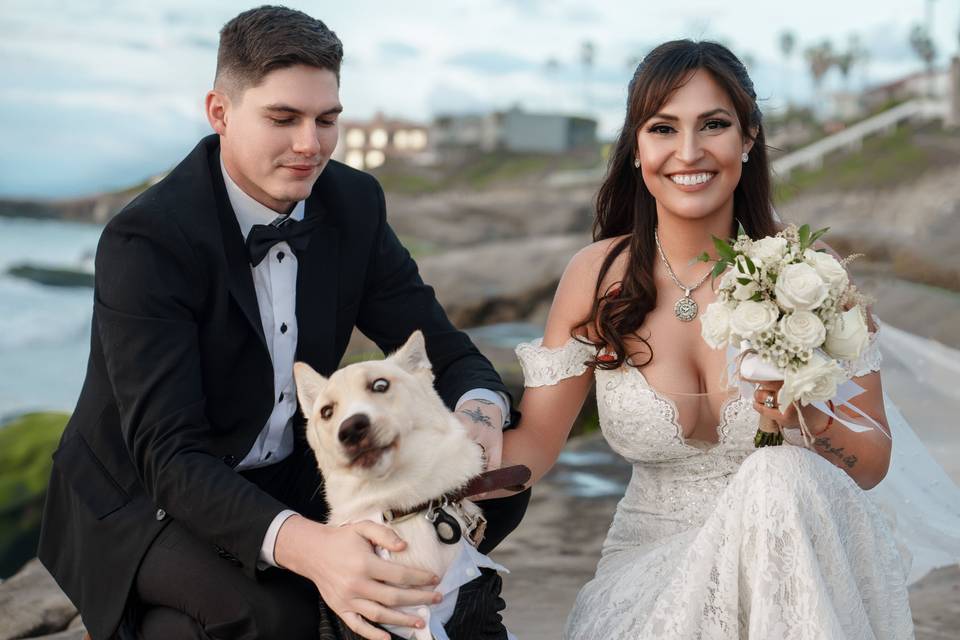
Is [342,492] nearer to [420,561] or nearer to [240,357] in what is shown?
[420,561]

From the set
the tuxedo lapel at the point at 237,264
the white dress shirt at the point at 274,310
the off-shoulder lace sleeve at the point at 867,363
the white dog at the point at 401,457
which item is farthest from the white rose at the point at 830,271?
Result: the tuxedo lapel at the point at 237,264

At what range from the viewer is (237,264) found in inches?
133

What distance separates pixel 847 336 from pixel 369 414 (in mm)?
1456

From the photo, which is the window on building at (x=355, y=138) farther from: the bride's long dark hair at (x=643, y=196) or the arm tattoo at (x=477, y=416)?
the arm tattoo at (x=477, y=416)

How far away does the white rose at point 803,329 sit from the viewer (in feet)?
9.75

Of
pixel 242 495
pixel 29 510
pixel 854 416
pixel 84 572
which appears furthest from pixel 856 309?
pixel 29 510

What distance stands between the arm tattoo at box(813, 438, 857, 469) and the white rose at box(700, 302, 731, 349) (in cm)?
64

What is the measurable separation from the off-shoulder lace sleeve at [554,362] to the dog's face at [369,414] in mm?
1202

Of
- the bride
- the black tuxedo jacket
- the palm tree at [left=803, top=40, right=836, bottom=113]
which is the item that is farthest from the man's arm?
the palm tree at [left=803, top=40, right=836, bottom=113]

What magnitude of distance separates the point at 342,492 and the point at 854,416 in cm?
194

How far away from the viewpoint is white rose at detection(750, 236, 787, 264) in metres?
3.09

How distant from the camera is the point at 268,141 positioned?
132 inches

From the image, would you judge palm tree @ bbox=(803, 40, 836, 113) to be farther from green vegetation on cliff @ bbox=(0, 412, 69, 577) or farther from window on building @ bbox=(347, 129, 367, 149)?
green vegetation on cliff @ bbox=(0, 412, 69, 577)

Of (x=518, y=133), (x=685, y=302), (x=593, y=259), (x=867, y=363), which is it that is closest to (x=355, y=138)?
(x=518, y=133)
